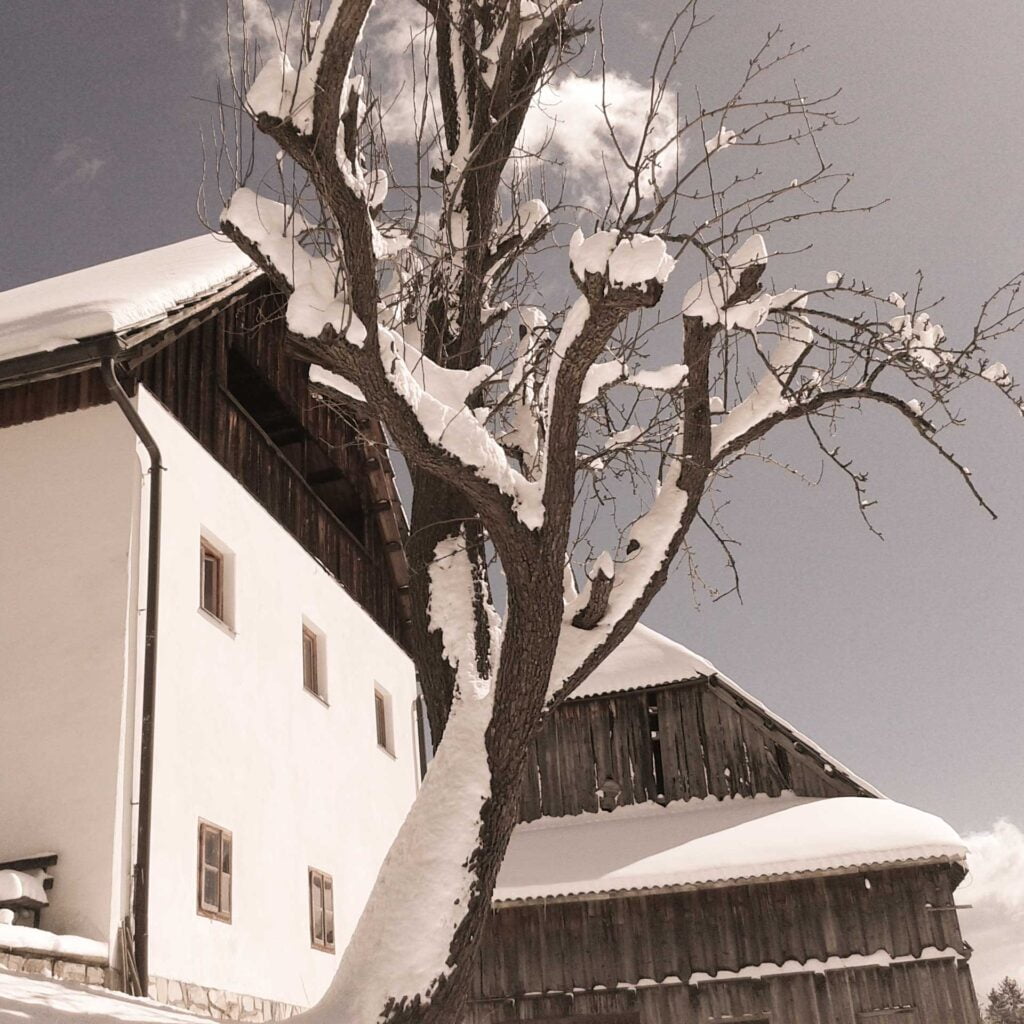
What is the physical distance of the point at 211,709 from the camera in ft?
30.7

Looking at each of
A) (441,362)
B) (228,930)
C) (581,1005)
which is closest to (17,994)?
(441,362)

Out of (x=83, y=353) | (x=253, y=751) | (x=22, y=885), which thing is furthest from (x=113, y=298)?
(x=22, y=885)

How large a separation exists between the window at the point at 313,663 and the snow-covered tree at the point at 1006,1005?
164 ft

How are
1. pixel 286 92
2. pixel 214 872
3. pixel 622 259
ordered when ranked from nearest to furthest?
pixel 286 92 < pixel 622 259 < pixel 214 872

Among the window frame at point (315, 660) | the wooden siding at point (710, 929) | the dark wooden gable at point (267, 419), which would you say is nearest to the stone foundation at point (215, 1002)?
the dark wooden gable at point (267, 419)

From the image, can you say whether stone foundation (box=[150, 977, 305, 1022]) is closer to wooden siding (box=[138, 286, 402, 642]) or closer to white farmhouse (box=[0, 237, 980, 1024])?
white farmhouse (box=[0, 237, 980, 1024])

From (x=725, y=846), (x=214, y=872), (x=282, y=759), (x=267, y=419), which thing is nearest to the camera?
(x=214, y=872)

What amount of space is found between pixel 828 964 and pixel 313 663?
7593mm

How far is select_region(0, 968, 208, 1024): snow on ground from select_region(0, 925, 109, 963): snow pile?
0.56 meters

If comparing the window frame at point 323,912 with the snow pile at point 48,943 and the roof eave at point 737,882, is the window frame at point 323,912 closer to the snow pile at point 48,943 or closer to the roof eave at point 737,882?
the roof eave at point 737,882

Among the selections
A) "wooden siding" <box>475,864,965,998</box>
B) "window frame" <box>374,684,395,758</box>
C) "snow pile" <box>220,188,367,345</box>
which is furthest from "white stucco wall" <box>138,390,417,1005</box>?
"snow pile" <box>220,188,367,345</box>

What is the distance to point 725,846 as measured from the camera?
14164mm

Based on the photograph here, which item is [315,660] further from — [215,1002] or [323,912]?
[215,1002]

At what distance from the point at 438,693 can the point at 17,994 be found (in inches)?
88.2
